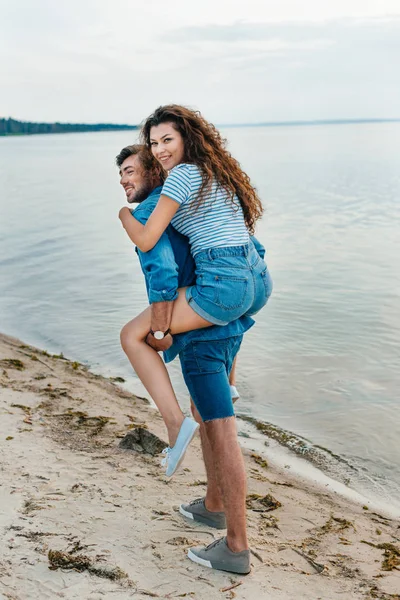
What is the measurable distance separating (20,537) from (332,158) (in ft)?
148

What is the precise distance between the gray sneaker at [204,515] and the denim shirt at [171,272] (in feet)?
2.93

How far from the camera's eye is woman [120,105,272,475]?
2975mm

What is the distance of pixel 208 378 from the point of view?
3.06m

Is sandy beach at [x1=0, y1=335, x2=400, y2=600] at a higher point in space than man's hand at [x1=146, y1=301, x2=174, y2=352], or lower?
lower

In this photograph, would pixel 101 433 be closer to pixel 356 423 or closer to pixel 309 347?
pixel 356 423

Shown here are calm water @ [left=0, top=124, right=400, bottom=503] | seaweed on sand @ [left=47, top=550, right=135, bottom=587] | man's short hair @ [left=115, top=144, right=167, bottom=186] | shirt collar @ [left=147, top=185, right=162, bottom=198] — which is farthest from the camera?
calm water @ [left=0, top=124, right=400, bottom=503]

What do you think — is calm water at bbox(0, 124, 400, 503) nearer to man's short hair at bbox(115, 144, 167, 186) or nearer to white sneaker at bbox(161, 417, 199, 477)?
white sneaker at bbox(161, 417, 199, 477)

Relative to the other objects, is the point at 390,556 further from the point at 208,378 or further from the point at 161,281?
the point at 161,281

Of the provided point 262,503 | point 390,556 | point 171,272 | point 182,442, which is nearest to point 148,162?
point 171,272

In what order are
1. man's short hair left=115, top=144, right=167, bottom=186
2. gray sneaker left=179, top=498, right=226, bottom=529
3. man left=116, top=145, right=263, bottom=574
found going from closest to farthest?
man left=116, top=145, right=263, bottom=574
man's short hair left=115, top=144, right=167, bottom=186
gray sneaker left=179, top=498, right=226, bottom=529

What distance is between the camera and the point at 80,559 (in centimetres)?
302

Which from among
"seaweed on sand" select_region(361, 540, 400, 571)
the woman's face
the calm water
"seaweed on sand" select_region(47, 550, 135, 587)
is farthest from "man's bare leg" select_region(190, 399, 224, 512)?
the calm water

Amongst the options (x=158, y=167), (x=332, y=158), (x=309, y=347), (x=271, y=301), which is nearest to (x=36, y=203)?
(x=271, y=301)

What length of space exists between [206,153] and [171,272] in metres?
0.55
